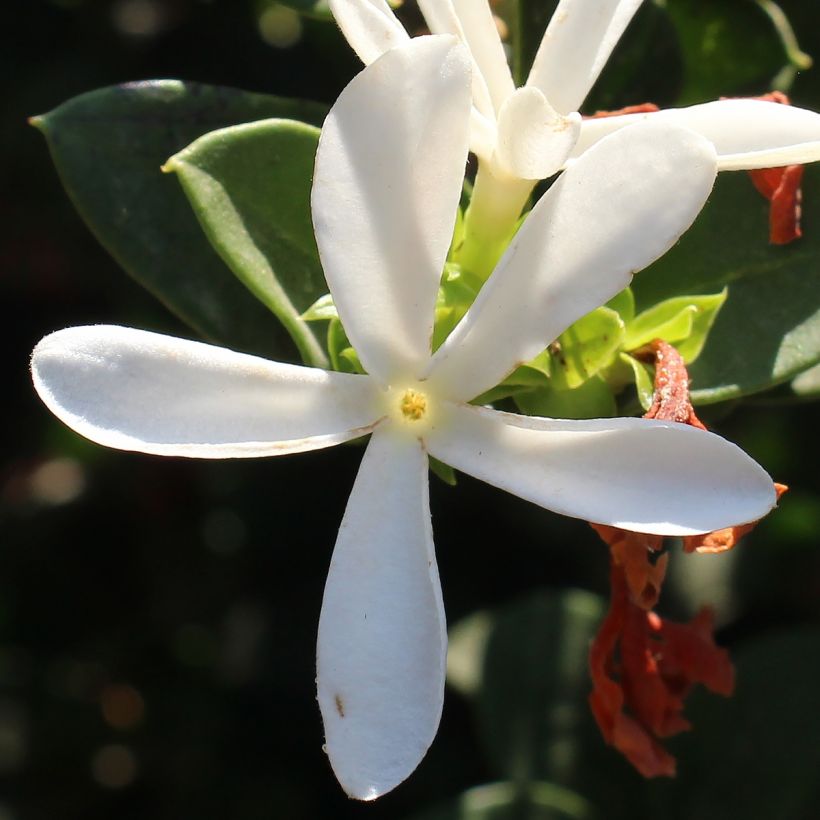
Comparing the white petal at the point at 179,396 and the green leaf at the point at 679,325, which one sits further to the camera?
the green leaf at the point at 679,325

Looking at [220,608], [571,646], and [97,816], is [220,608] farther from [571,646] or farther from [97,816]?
[571,646]

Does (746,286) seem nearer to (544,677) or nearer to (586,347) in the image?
(586,347)

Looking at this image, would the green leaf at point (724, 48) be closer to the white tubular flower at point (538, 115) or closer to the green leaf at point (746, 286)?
the green leaf at point (746, 286)

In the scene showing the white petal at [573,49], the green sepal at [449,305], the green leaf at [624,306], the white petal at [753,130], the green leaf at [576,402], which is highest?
the white petal at [573,49]

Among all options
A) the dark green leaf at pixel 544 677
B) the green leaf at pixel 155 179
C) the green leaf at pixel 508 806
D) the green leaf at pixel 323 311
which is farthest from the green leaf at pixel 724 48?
the green leaf at pixel 508 806

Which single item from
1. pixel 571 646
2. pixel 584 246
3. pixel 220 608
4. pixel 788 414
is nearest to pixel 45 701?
pixel 220 608

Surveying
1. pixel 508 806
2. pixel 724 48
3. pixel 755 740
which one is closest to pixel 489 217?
pixel 724 48

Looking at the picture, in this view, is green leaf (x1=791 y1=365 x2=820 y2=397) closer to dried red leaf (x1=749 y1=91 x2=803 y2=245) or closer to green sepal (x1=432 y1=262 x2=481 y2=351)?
dried red leaf (x1=749 y1=91 x2=803 y2=245)
